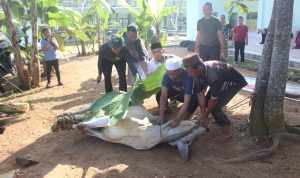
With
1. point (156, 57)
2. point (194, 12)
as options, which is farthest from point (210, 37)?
point (194, 12)

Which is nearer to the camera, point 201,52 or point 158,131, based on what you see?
point 158,131

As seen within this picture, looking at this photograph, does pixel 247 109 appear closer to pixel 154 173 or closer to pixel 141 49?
pixel 141 49

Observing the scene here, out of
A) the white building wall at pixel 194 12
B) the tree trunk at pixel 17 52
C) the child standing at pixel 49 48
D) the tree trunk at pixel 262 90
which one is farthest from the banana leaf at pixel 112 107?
the white building wall at pixel 194 12

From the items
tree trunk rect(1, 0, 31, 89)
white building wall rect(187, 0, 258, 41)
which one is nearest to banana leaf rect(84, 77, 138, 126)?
tree trunk rect(1, 0, 31, 89)

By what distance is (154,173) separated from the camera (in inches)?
144

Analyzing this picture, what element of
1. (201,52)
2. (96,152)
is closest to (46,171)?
(96,152)

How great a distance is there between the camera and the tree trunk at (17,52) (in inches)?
296

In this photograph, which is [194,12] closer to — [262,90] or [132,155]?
[262,90]

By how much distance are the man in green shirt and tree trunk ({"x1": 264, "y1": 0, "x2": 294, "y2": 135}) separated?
6.48 ft

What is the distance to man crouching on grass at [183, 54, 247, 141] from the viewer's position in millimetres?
3709

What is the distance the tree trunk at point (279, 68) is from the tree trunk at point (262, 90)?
8cm

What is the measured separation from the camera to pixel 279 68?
13.1ft

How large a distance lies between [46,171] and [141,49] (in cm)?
254

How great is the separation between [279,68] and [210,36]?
7.26ft
